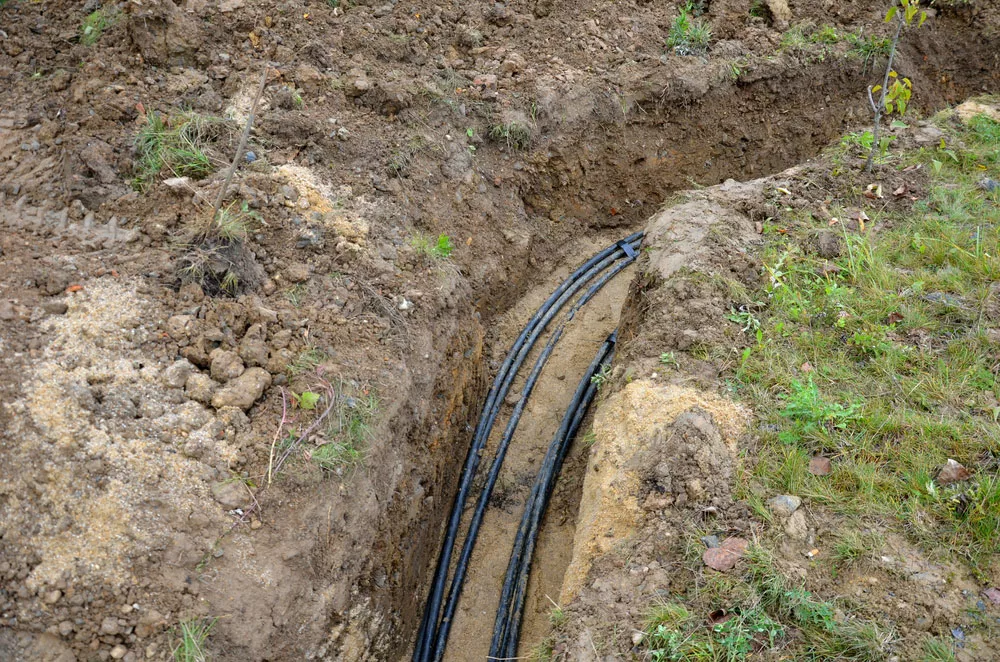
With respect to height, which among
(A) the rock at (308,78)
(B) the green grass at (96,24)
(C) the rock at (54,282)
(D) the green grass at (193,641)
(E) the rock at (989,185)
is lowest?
(D) the green grass at (193,641)

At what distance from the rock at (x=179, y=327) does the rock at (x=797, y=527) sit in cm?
335

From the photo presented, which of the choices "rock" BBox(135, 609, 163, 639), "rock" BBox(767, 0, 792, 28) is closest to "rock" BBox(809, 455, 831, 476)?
"rock" BBox(135, 609, 163, 639)

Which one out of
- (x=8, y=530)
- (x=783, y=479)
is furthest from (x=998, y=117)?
(x=8, y=530)

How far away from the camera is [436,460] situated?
15.3ft

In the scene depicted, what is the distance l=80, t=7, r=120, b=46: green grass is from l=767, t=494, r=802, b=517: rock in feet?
18.4

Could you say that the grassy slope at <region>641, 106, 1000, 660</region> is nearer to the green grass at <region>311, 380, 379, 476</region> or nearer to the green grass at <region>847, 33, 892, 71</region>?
the green grass at <region>311, 380, 379, 476</region>

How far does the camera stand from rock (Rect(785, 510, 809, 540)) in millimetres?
3241

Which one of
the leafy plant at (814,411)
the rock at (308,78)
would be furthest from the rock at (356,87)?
the leafy plant at (814,411)

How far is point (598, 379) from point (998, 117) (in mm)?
4268

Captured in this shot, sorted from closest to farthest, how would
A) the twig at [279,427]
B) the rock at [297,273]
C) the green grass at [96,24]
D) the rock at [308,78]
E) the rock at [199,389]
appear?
the twig at [279,427], the rock at [199,389], the rock at [297,273], the green grass at [96,24], the rock at [308,78]

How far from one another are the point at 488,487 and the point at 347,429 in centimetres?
140

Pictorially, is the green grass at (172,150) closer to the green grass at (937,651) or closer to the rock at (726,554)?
the rock at (726,554)

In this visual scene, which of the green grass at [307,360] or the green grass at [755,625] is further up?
the green grass at [307,360]

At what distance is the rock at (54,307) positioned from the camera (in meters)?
3.82
